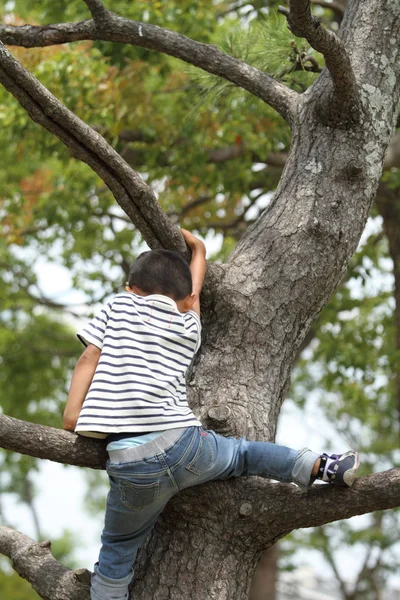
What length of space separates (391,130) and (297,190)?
0.57 meters

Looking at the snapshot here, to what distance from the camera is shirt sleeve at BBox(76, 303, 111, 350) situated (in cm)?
285

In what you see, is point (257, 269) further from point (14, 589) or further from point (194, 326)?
point (14, 589)

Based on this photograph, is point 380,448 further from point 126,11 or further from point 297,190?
point 297,190

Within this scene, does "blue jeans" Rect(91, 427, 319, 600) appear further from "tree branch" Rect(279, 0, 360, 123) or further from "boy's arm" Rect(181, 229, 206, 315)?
"tree branch" Rect(279, 0, 360, 123)

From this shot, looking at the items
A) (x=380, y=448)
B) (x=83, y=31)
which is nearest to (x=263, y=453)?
(x=83, y=31)

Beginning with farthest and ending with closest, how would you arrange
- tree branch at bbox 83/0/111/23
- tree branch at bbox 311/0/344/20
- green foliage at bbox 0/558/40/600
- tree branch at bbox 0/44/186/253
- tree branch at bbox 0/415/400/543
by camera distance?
green foliage at bbox 0/558/40/600, tree branch at bbox 311/0/344/20, tree branch at bbox 83/0/111/23, tree branch at bbox 0/44/186/253, tree branch at bbox 0/415/400/543

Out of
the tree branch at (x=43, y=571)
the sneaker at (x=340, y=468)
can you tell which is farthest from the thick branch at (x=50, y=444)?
the sneaker at (x=340, y=468)

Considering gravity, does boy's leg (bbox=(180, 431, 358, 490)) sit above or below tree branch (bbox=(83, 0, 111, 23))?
below

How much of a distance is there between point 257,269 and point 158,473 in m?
1.01

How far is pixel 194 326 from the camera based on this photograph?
2.88m

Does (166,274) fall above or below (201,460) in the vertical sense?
above

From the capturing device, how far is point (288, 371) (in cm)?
314

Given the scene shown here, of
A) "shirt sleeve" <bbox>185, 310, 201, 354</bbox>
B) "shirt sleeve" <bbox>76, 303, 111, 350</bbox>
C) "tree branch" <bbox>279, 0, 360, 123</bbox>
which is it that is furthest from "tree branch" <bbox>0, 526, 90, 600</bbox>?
"tree branch" <bbox>279, 0, 360, 123</bbox>

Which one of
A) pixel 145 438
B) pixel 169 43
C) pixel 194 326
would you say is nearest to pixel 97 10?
pixel 169 43
